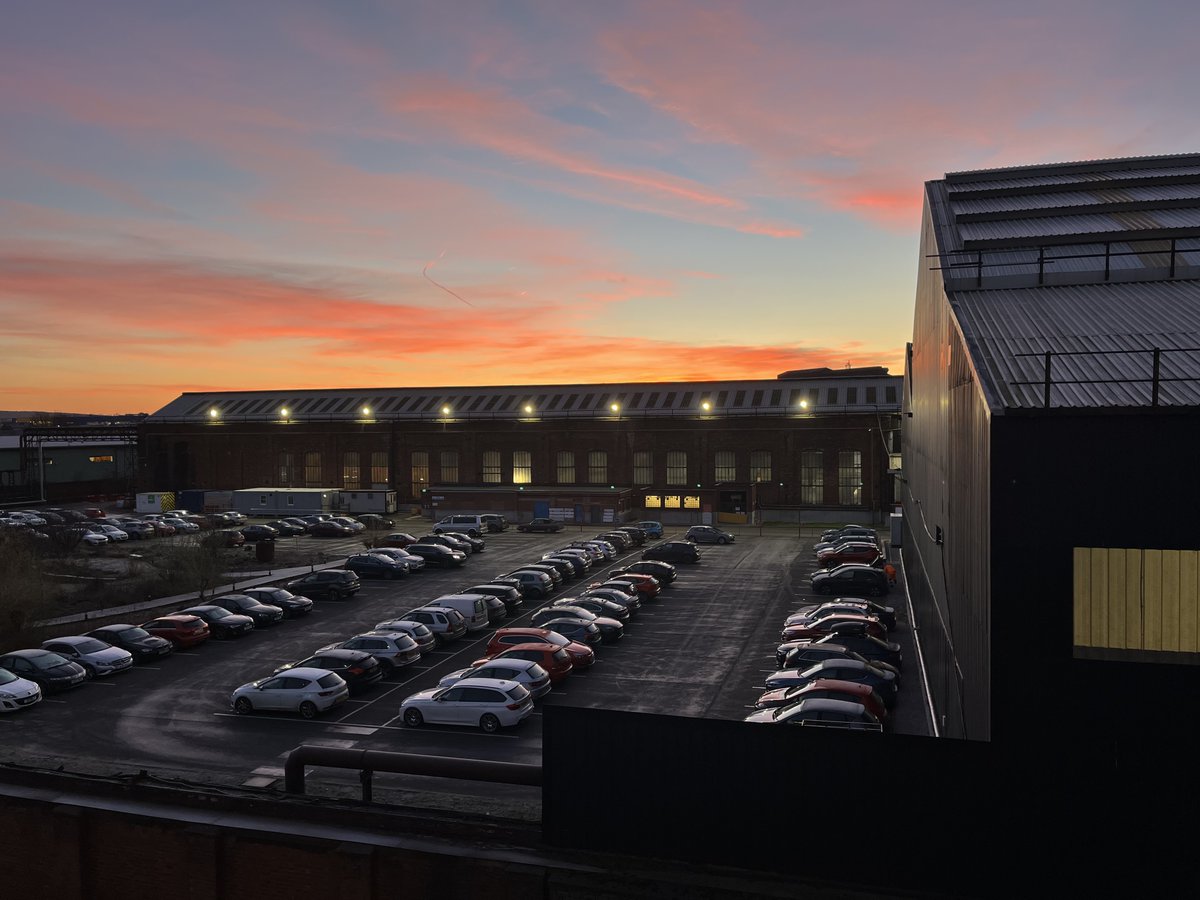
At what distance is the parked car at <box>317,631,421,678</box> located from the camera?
26031 mm

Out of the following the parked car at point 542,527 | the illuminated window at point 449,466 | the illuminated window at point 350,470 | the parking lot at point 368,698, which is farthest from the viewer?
the illuminated window at point 350,470

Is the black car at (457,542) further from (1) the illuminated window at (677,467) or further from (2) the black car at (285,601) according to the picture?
(1) the illuminated window at (677,467)

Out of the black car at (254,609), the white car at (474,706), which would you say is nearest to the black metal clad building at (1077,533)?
the white car at (474,706)

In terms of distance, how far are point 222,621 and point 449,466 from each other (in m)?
47.7

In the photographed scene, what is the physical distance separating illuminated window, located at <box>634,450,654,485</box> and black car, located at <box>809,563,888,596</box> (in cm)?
3556

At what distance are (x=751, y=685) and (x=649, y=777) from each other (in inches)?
500

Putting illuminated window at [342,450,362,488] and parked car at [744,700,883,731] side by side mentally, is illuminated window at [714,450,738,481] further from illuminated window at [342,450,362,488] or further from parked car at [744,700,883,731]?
parked car at [744,700,883,731]

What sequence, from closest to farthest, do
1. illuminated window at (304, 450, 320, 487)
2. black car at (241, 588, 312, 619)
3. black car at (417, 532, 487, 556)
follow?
1. black car at (241, 588, 312, 619)
2. black car at (417, 532, 487, 556)
3. illuminated window at (304, 450, 320, 487)

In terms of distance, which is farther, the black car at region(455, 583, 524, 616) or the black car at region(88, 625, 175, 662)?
the black car at region(455, 583, 524, 616)

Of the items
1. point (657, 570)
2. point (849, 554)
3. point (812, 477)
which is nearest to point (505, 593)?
point (657, 570)

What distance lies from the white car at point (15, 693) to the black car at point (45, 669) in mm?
557

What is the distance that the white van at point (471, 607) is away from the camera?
31.3 meters

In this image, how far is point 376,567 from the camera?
4266 centimetres

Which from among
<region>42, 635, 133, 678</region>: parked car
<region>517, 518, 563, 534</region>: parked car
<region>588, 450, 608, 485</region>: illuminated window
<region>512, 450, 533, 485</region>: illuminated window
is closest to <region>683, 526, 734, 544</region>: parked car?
<region>517, 518, 563, 534</region>: parked car
